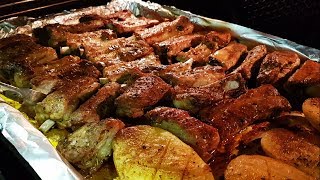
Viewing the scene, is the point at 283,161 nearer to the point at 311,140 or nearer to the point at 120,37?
the point at 311,140

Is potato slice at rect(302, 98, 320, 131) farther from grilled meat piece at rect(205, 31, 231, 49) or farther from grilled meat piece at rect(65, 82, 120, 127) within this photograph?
grilled meat piece at rect(65, 82, 120, 127)

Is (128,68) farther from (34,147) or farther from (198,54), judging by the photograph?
(34,147)

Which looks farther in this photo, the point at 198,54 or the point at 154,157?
the point at 198,54

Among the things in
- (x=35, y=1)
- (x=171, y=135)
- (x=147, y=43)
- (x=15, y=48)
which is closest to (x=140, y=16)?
(x=147, y=43)

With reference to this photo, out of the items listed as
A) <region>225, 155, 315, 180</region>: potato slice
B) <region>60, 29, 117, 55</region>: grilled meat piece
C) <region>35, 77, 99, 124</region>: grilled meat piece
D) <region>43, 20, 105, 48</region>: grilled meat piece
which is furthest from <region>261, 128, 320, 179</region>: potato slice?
<region>43, 20, 105, 48</region>: grilled meat piece

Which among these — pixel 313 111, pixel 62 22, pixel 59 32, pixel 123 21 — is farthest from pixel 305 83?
pixel 62 22

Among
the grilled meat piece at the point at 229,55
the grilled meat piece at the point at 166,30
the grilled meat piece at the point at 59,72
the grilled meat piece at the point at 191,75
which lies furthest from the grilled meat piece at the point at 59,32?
the grilled meat piece at the point at 229,55
